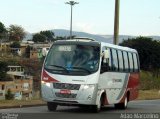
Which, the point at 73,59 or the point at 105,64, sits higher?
the point at 73,59

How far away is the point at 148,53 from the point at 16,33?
9123 cm

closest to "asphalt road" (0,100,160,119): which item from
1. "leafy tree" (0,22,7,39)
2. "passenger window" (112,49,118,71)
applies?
"passenger window" (112,49,118,71)

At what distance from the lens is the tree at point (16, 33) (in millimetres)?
173325

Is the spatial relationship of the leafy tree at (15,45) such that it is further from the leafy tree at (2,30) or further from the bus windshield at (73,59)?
the bus windshield at (73,59)

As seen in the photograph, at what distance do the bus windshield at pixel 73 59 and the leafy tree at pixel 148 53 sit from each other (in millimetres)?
67784

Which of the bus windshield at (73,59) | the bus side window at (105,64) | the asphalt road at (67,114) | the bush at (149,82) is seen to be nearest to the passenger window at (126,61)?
the bus side window at (105,64)

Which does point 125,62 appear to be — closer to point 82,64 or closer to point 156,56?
point 82,64

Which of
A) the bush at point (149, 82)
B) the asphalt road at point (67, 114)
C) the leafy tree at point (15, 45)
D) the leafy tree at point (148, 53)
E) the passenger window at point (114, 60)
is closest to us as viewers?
the asphalt road at point (67, 114)

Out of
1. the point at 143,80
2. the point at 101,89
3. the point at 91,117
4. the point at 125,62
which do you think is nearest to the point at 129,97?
the point at 125,62

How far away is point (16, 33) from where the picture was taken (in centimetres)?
17738

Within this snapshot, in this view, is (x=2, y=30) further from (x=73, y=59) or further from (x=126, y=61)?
(x=73, y=59)

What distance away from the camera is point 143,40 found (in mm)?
93688

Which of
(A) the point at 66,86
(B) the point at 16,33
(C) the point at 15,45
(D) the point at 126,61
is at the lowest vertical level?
(C) the point at 15,45

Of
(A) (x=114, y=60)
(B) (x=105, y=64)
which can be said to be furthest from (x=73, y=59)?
(A) (x=114, y=60)
